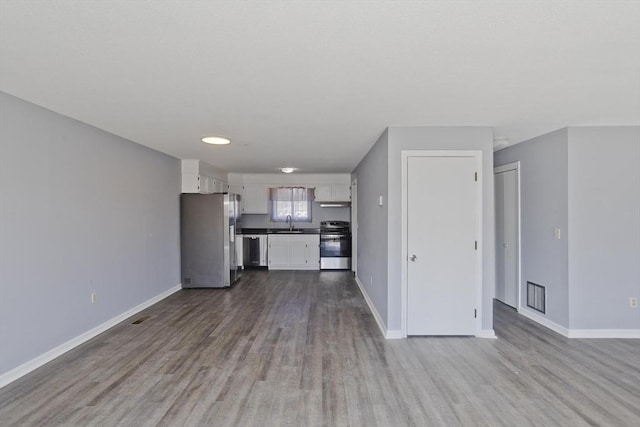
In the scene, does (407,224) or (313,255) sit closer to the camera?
(407,224)

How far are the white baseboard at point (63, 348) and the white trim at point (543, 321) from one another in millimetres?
5079

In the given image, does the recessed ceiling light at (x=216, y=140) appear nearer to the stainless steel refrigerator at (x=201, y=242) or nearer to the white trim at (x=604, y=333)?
the stainless steel refrigerator at (x=201, y=242)

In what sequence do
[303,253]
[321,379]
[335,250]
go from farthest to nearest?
[303,253] < [335,250] < [321,379]

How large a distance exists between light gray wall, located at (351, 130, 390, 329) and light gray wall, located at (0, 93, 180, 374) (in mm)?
3176

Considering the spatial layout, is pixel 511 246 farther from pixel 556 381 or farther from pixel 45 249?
pixel 45 249

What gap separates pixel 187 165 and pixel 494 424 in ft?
18.0

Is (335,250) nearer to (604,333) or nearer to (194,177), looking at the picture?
(194,177)

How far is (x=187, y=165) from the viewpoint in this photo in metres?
5.85

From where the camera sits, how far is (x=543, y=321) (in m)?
4.01

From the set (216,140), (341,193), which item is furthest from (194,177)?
(341,193)

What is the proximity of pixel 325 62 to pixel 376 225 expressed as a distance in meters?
2.66

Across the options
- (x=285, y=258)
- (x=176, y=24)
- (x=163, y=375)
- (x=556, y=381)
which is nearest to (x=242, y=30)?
(x=176, y=24)

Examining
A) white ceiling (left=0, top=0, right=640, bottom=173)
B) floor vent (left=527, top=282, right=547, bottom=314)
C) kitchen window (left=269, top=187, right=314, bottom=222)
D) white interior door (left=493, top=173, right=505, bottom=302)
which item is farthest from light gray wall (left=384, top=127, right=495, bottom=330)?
kitchen window (left=269, top=187, right=314, bottom=222)

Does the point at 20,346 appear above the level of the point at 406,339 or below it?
above
